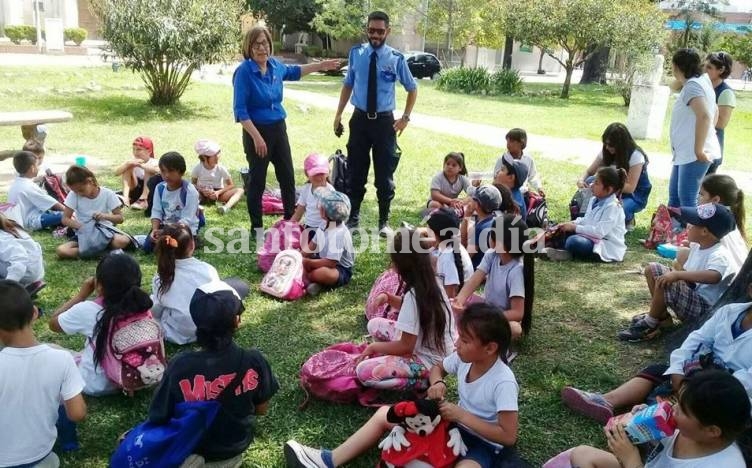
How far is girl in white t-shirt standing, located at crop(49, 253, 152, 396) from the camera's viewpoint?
307cm

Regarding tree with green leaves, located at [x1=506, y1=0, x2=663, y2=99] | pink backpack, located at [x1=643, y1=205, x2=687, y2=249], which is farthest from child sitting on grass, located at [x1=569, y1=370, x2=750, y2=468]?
tree with green leaves, located at [x1=506, y1=0, x2=663, y2=99]

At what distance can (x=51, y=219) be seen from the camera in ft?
19.4

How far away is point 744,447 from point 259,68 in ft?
14.5

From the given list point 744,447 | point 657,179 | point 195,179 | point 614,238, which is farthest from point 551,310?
point 657,179

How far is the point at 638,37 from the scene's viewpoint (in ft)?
66.3

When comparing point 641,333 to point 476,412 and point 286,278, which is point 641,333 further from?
point 286,278

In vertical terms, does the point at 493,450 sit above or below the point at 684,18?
below

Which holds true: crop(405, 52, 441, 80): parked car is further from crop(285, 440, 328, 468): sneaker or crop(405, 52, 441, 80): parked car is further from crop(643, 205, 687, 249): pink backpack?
crop(285, 440, 328, 468): sneaker

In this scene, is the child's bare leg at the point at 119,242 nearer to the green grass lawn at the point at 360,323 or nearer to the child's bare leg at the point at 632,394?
the green grass lawn at the point at 360,323

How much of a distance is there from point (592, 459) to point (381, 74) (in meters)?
3.99

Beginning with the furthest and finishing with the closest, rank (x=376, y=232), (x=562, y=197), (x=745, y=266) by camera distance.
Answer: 1. (x=562, y=197)
2. (x=376, y=232)
3. (x=745, y=266)

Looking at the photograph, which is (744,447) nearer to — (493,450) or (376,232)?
(493,450)

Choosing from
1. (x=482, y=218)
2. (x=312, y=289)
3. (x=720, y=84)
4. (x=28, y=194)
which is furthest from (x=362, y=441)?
(x=720, y=84)

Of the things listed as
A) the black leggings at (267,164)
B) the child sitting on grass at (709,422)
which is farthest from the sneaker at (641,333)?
the black leggings at (267,164)
